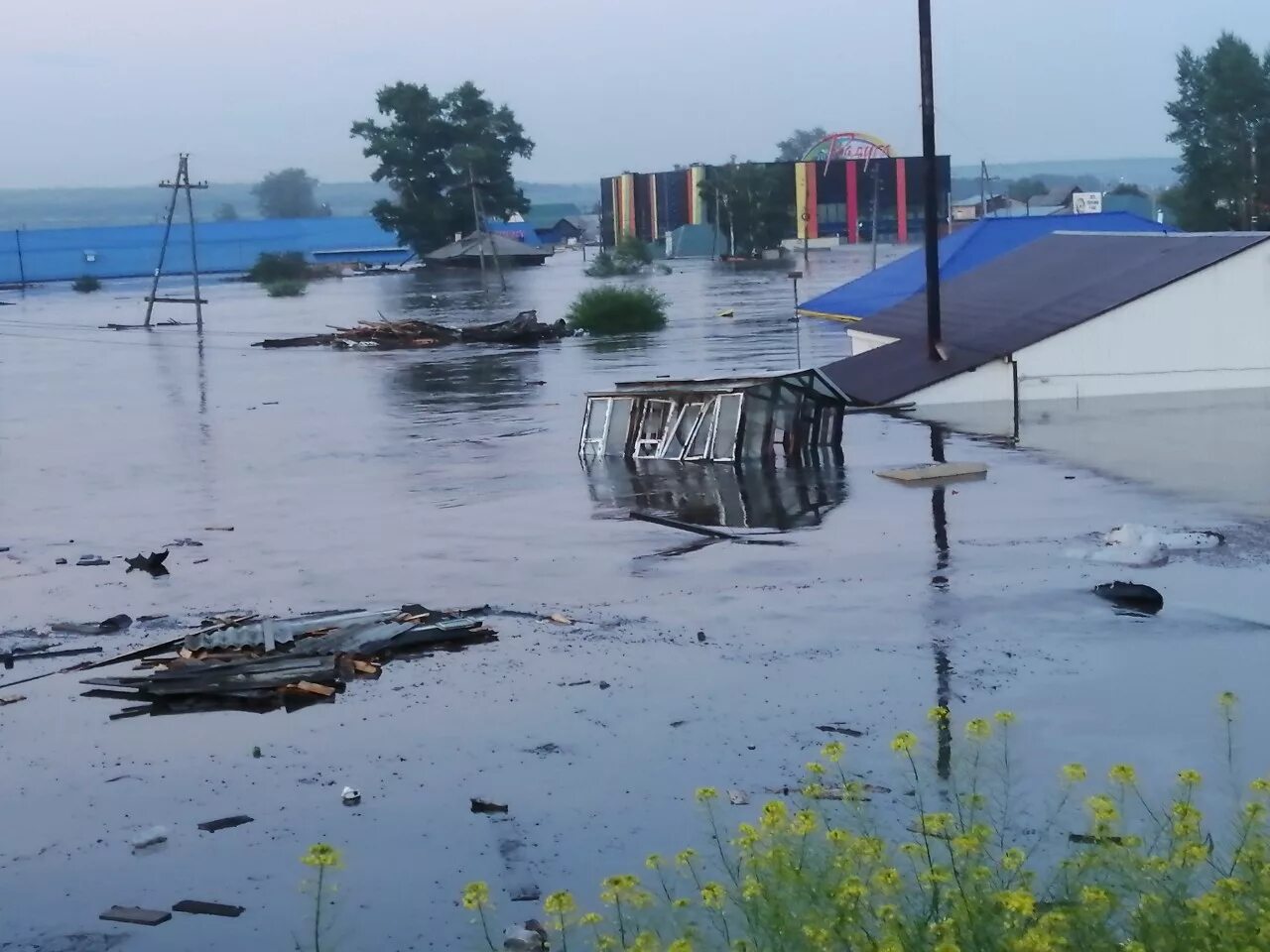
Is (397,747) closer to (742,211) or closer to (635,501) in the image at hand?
(635,501)

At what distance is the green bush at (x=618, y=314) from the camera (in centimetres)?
4862

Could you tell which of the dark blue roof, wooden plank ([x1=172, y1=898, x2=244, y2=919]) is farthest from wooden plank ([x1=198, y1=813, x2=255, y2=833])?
the dark blue roof

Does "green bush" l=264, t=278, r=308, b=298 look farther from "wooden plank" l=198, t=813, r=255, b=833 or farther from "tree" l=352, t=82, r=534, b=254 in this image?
"wooden plank" l=198, t=813, r=255, b=833

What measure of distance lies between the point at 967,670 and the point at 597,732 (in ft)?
8.28

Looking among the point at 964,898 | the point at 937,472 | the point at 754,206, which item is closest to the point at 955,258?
the point at 937,472

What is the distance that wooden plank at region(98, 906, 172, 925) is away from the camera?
24.6 feet

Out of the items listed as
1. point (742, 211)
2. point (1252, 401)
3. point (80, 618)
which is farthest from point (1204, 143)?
point (80, 618)

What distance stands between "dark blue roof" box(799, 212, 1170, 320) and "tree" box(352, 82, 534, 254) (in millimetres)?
83774

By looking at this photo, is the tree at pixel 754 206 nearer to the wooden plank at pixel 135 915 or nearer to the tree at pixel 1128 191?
the tree at pixel 1128 191

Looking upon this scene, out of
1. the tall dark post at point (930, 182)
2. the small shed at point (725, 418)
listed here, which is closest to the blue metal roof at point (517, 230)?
the tall dark post at point (930, 182)

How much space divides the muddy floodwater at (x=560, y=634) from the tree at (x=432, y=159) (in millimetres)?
93772

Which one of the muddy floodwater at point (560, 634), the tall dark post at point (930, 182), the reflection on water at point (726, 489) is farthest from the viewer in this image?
the tall dark post at point (930, 182)

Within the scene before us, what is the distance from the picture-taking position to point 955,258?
35594 millimetres

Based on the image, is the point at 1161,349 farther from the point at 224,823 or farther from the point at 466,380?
the point at 224,823
